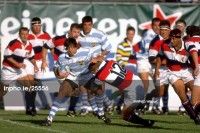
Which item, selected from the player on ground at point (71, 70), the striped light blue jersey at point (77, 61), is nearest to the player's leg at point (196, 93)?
the player on ground at point (71, 70)

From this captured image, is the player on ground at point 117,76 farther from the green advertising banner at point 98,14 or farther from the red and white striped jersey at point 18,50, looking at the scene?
the green advertising banner at point 98,14

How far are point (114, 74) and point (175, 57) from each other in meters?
1.73

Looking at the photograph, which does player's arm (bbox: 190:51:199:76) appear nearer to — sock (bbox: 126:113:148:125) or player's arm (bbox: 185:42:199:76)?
player's arm (bbox: 185:42:199:76)

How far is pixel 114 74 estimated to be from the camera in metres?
17.7

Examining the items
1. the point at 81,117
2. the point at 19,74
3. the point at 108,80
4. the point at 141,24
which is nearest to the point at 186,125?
the point at 108,80

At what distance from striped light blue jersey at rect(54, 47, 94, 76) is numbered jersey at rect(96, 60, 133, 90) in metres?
0.88

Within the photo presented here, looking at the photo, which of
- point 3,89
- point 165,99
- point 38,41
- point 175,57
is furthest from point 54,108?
point 165,99

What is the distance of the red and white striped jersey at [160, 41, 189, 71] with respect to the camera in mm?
18797

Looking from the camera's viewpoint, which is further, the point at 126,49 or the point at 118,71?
the point at 126,49

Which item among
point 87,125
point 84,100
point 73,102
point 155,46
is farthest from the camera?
point 155,46

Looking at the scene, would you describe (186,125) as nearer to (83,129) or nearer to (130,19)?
(83,129)

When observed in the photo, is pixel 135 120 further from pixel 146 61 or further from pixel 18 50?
pixel 146 61

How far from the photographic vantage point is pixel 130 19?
26656mm

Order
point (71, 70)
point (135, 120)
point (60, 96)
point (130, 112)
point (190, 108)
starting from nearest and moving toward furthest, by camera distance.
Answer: point (130, 112) → point (135, 120) → point (60, 96) → point (190, 108) → point (71, 70)
